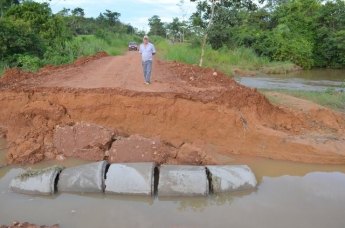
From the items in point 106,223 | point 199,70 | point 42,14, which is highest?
point 42,14

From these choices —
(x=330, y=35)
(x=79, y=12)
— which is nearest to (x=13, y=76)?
(x=330, y=35)

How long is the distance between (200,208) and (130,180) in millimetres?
1249

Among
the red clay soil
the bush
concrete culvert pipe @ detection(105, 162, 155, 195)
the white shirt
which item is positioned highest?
the white shirt

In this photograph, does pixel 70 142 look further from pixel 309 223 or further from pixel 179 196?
pixel 309 223

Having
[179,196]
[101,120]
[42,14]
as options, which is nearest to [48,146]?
[101,120]

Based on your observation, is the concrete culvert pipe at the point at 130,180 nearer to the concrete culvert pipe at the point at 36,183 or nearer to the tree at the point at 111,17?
the concrete culvert pipe at the point at 36,183

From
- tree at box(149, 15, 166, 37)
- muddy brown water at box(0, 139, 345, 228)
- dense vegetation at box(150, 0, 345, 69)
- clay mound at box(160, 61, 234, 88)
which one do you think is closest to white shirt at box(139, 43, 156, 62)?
clay mound at box(160, 61, 234, 88)

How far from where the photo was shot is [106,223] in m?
5.57

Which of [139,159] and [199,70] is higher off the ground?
[199,70]

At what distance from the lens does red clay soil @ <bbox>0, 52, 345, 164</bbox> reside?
7.88 meters

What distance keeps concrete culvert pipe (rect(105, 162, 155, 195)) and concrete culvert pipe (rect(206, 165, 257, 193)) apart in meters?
1.05

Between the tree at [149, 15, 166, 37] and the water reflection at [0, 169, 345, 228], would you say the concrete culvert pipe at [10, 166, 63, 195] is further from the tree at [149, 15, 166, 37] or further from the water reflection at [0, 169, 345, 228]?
the tree at [149, 15, 166, 37]

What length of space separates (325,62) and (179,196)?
3146 centimetres

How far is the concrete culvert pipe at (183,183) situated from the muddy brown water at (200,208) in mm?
114
